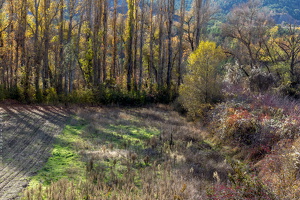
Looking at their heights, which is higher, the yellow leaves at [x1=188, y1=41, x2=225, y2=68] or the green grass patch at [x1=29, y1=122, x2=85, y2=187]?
the yellow leaves at [x1=188, y1=41, x2=225, y2=68]

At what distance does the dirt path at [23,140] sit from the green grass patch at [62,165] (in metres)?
0.23

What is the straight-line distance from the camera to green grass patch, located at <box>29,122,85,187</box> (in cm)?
686

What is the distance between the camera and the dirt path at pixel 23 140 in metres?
6.60

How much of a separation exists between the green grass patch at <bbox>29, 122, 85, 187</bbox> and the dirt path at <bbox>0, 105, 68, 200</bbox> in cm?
23

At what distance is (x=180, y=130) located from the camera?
13367mm

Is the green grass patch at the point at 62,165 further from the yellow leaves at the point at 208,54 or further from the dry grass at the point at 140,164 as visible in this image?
the yellow leaves at the point at 208,54

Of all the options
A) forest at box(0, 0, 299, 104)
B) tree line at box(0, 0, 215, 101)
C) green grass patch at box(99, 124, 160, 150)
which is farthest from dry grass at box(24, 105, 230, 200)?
tree line at box(0, 0, 215, 101)

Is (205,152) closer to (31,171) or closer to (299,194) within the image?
(299,194)

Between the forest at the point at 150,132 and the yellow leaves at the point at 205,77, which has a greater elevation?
the yellow leaves at the point at 205,77

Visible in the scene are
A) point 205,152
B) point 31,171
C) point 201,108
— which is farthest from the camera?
point 201,108

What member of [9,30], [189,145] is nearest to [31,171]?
[189,145]

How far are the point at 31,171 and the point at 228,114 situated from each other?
9467mm

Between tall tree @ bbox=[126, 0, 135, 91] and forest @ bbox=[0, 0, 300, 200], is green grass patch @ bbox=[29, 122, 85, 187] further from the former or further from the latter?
tall tree @ bbox=[126, 0, 135, 91]

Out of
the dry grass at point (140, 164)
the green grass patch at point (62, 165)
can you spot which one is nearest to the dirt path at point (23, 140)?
the green grass patch at point (62, 165)
